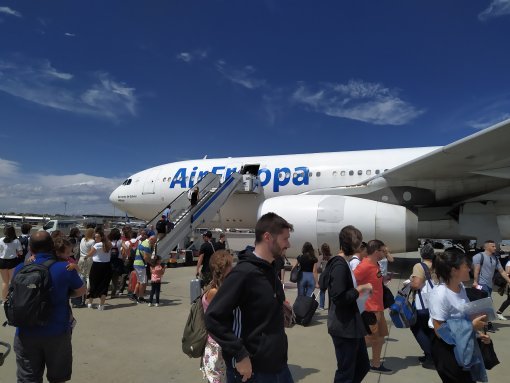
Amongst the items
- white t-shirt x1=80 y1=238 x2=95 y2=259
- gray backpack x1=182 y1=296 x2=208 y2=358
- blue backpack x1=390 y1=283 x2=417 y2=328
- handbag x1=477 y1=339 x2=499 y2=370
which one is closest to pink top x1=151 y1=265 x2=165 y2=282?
white t-shirt x1=80 y1=238 x2=95 y2=259

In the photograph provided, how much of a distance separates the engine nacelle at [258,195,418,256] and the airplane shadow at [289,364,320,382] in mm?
5717

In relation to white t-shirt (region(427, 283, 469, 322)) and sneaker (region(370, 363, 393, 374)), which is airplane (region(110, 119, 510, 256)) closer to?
sneaker (region(370, 363, 393, 374))

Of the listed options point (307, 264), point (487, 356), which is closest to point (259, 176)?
point (307, 264)

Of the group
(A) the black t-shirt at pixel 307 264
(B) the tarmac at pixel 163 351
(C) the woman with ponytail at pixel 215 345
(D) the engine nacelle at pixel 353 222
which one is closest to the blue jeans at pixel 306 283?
(A) the black t-shirt at pixel 307 264

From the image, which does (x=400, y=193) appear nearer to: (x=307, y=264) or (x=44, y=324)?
(x=307, y=264)

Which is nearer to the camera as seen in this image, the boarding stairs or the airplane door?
the boarding stairs

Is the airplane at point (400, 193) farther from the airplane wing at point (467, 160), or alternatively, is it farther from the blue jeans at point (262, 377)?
the blue jeans at point (262, 377)

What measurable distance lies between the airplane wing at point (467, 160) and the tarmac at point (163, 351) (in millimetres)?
4346

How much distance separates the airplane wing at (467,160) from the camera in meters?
8.51

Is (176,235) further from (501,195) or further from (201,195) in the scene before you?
(501,195)

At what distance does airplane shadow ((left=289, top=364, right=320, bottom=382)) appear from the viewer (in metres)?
3.79

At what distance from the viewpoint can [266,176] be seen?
13586mm

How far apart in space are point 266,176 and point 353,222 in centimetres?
479

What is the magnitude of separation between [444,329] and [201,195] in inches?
438
